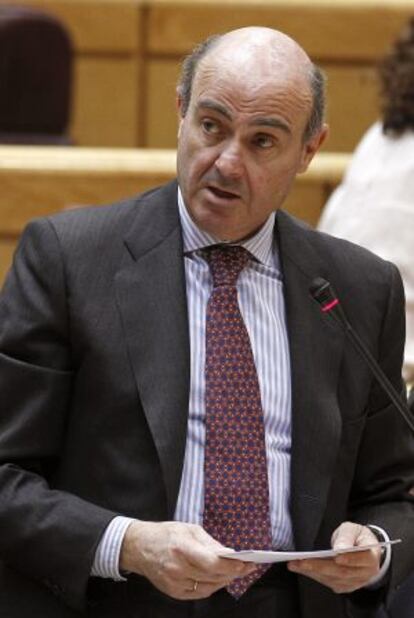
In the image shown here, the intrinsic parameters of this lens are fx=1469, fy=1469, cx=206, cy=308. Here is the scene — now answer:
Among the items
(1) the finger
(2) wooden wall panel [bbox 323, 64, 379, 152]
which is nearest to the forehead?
(1) the finger

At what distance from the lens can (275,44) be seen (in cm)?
177

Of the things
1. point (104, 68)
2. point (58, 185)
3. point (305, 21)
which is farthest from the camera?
point (104, 68)

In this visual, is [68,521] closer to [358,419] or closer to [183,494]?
[183,494]

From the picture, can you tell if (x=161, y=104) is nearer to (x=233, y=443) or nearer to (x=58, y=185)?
(x=58, y=185)

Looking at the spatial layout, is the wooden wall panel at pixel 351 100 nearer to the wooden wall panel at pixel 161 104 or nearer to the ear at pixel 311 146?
the wooden wall panel at pixel 161 104

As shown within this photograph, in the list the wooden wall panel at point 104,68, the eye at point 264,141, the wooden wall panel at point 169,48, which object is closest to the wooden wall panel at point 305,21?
the wooden wall panel at point 169,48

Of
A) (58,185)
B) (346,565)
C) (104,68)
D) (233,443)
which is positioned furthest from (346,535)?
(104,68)

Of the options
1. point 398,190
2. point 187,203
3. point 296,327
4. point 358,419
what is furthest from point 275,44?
point 398,190

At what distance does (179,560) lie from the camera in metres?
1.59

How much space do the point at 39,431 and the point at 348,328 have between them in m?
0.38

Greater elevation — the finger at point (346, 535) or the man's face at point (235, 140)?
the man's face at point (235, 140)

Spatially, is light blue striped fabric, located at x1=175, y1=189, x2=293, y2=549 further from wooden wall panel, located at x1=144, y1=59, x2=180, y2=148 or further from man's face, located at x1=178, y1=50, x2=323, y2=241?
wooden wall panel, located at x1=144, y1=59, x2=180, y2=148

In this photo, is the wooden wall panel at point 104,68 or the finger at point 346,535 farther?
the wooden wall panel at point 104,68

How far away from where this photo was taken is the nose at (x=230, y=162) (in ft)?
5.65
